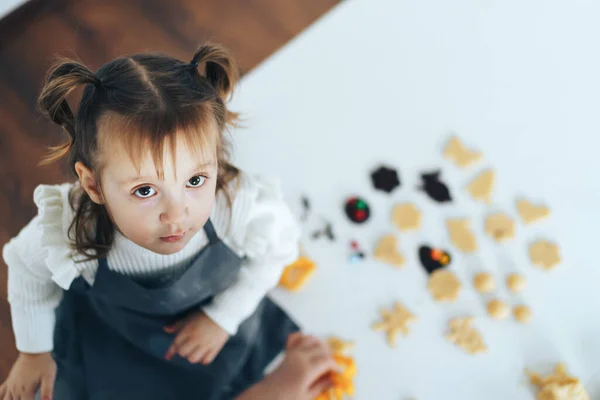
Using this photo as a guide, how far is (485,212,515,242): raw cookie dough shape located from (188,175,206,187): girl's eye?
1.91 feet

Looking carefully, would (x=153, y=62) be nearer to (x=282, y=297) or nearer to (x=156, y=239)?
(x=156, y=239)

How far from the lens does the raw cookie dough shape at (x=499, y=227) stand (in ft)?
3.11

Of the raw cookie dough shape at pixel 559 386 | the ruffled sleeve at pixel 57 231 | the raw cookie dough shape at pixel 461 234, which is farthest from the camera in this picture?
the raw cookie dough shape at pixel 461 234

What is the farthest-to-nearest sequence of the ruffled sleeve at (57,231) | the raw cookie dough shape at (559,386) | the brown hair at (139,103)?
the raw cookie dough shape at (559,386) → the ruffled sleeve at (57,231) → the brown hair at (139,103)

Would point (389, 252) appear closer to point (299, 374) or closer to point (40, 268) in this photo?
point (299, 374)

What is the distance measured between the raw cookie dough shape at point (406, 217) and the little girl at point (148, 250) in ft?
0.83

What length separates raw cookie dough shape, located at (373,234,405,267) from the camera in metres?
0.93

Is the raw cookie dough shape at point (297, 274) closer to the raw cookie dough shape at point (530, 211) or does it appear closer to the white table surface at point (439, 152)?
the white table surface at point (439, 152)

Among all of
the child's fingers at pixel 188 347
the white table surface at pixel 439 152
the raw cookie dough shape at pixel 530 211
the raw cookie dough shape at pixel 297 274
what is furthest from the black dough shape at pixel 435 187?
Answer: the child's fingers at pixel 188 347

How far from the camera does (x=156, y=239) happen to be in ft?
1.91

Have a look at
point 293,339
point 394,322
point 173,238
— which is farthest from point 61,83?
point 394,322

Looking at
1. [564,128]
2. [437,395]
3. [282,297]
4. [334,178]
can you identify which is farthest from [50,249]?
[564,128]

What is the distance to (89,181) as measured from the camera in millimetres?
556

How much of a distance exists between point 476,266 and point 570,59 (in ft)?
1.49
